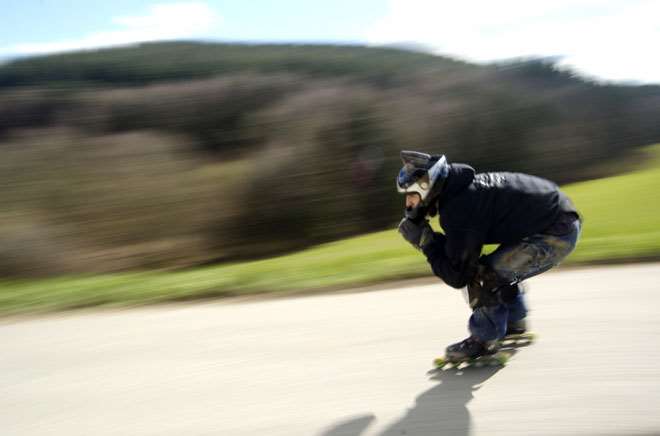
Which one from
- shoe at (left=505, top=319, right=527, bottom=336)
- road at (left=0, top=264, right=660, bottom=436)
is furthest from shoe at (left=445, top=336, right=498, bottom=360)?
shoe at (left=505, top=319, right=527, bottom=336)

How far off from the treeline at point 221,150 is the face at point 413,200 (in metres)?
8.29

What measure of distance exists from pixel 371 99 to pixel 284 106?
2.28 metres

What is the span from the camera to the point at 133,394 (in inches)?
155

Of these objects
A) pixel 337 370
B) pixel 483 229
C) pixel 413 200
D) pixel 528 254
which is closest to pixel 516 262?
pixel 528 254

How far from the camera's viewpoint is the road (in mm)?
3336

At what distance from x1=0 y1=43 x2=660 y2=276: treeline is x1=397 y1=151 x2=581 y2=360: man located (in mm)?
8375

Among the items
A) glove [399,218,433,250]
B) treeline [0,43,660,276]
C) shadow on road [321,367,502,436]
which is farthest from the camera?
treeline [0,43,660,276]

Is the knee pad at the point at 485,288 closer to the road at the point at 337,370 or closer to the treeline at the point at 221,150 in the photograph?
the road at the point at 337,370

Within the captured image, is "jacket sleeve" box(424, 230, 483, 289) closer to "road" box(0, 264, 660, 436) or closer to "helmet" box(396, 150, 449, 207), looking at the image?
"helmet" box(396, 150, 449, 207)

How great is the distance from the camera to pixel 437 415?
3.34 m

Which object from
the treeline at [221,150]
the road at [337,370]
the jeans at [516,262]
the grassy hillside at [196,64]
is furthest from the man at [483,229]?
the grassy hillside at [196,64]

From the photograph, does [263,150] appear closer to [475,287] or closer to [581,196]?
[581,196]

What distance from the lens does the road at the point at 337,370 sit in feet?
10.9

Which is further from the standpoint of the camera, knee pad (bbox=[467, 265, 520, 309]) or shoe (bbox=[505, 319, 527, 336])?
shoe (bbox=[505, 319, 527, 336])
